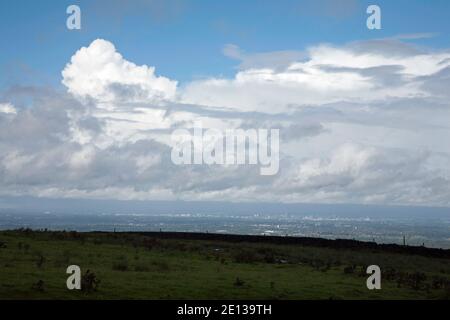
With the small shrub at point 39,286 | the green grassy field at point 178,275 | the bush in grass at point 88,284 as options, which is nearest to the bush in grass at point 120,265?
the green grassy field at point 178,275

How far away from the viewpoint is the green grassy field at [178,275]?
27578 millimetres

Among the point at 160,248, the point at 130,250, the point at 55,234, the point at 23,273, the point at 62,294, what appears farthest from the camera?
the point at 55,234

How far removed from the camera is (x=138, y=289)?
2819cm

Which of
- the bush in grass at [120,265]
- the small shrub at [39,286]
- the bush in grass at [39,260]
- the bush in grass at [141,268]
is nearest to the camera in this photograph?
the small shrub at [39,286]

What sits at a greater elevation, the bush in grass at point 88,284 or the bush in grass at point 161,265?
the bush in grass at point 88,284

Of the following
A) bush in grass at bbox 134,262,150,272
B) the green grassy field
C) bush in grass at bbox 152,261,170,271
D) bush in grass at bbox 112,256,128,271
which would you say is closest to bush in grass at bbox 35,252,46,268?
the green grassy field

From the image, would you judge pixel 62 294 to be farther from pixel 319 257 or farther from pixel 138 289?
pixel 319 257

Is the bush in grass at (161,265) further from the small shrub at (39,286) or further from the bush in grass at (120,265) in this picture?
the small shrub at (39,286)

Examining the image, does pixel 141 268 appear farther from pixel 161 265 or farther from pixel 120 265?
pixel 161 265
